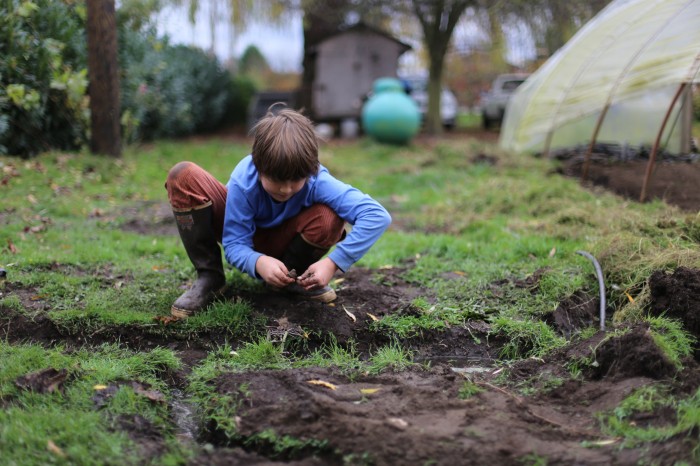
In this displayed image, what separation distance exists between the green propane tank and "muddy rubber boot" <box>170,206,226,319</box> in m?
10.4

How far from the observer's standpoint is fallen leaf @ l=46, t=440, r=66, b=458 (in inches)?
86.7

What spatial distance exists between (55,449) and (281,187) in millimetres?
1488

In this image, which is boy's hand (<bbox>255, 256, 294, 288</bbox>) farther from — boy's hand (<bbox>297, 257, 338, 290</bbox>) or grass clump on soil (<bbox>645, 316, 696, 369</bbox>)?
grass clump on soil (<bbox>645, 316, 696, 369</bbox>)

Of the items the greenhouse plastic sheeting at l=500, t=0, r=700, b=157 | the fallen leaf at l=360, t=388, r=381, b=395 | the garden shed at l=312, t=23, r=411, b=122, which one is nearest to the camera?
the fallen leaf at l=360, t=388, r=381, b=395

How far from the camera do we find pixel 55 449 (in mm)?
2219

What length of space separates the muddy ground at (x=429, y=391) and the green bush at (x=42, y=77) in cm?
469

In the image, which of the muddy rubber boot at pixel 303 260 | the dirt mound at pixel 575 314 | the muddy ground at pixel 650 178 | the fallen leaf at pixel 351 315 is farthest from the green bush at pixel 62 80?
the muddy ground at pixel 650 178

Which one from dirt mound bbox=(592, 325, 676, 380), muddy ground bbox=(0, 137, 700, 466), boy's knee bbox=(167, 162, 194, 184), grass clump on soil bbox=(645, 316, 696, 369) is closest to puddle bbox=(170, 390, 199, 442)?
muddy ground bbox=(0, 137, 700, 466)

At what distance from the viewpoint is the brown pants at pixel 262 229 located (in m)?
3.50

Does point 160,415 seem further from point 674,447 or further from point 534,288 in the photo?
point 534,288

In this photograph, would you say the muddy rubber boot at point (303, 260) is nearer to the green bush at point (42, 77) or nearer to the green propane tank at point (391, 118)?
the green bush at point (42, 77)

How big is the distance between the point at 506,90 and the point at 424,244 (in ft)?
51.5

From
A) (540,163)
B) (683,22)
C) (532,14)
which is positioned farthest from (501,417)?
(532,14)

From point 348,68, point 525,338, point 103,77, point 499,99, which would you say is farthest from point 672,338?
point 499,99
